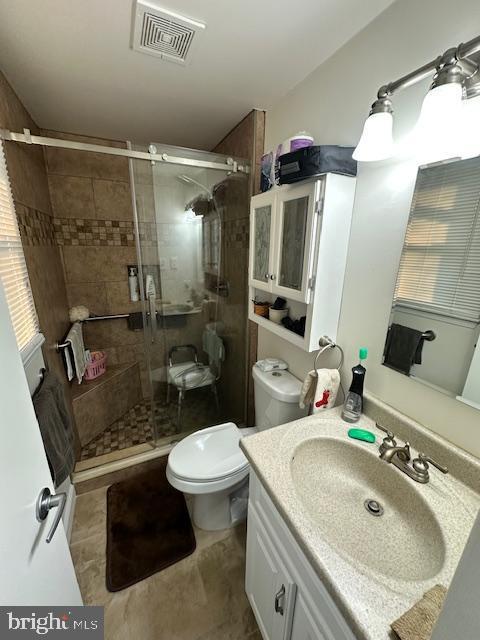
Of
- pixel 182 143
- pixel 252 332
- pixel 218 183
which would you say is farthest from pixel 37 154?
pixel 252 332

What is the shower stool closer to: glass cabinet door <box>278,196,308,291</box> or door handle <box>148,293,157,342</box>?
door handle <box>148,293,157,342</box>

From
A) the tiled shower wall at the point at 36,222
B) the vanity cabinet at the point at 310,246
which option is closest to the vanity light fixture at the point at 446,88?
the vanity cabinet at the point at 310,246

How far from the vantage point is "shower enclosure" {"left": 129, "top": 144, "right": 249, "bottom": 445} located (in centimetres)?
165

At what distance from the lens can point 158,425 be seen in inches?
77.7

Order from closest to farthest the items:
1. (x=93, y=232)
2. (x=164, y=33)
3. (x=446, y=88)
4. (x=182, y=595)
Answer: (x=446, y=88), (x=164, y=33), (x=182, y=595), (x=93, y=232)

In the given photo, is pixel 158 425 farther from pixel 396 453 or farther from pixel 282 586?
pixel 396 453

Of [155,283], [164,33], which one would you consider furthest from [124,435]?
[164,33]

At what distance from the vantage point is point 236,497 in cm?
155

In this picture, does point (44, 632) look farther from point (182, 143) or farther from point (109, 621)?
point (182, 143)

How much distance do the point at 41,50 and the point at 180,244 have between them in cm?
103

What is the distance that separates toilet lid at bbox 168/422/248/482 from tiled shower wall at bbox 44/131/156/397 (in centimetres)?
135

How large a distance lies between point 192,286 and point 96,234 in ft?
3.40

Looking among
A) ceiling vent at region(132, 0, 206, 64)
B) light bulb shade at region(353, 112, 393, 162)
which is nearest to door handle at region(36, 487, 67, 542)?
light bulb shade at region(353, 112, 393, 162)

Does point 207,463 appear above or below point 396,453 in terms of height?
below
